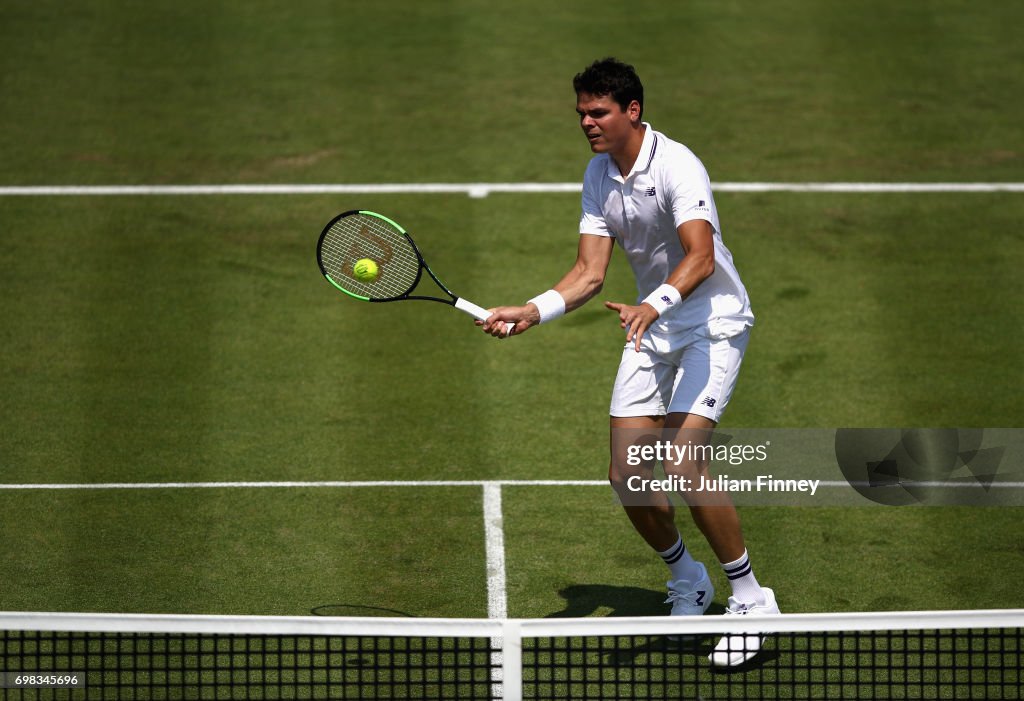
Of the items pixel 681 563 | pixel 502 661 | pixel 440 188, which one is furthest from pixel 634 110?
pixel 440 188

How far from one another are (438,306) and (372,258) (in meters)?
3.61

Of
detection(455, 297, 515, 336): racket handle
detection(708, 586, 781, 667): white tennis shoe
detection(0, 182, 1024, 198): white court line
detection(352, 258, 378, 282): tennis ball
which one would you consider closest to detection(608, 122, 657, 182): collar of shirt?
detection(455, 297, 515, 336): racket handle

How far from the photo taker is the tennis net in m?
4.91

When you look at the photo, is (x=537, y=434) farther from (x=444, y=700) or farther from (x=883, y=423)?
(x=444, y=700)

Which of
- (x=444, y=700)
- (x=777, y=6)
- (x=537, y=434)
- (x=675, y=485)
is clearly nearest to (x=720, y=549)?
(x=675, y=485)

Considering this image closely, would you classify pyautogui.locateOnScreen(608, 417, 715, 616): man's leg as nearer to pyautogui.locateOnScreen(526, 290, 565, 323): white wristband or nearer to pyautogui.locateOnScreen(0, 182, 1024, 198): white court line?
pyautogui.locateOnScreen(526, 290, 565, 323): white wristband

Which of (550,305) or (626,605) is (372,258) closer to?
(550,305)

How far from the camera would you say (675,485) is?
645 centimetres

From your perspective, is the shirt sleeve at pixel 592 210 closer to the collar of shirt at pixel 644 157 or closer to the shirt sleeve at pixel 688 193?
the collar of shirt at pixel 644 157

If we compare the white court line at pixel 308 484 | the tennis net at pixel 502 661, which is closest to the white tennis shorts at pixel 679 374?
the tennis net at pixel 502 661

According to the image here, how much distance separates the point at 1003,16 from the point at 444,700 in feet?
40.7

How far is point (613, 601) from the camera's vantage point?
7.13 meters

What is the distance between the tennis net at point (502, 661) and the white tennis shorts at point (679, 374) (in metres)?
1.12

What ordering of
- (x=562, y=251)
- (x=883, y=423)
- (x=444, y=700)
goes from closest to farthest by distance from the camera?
(x=444, y=700), (x=883, y=423), (x=562, y=251)
